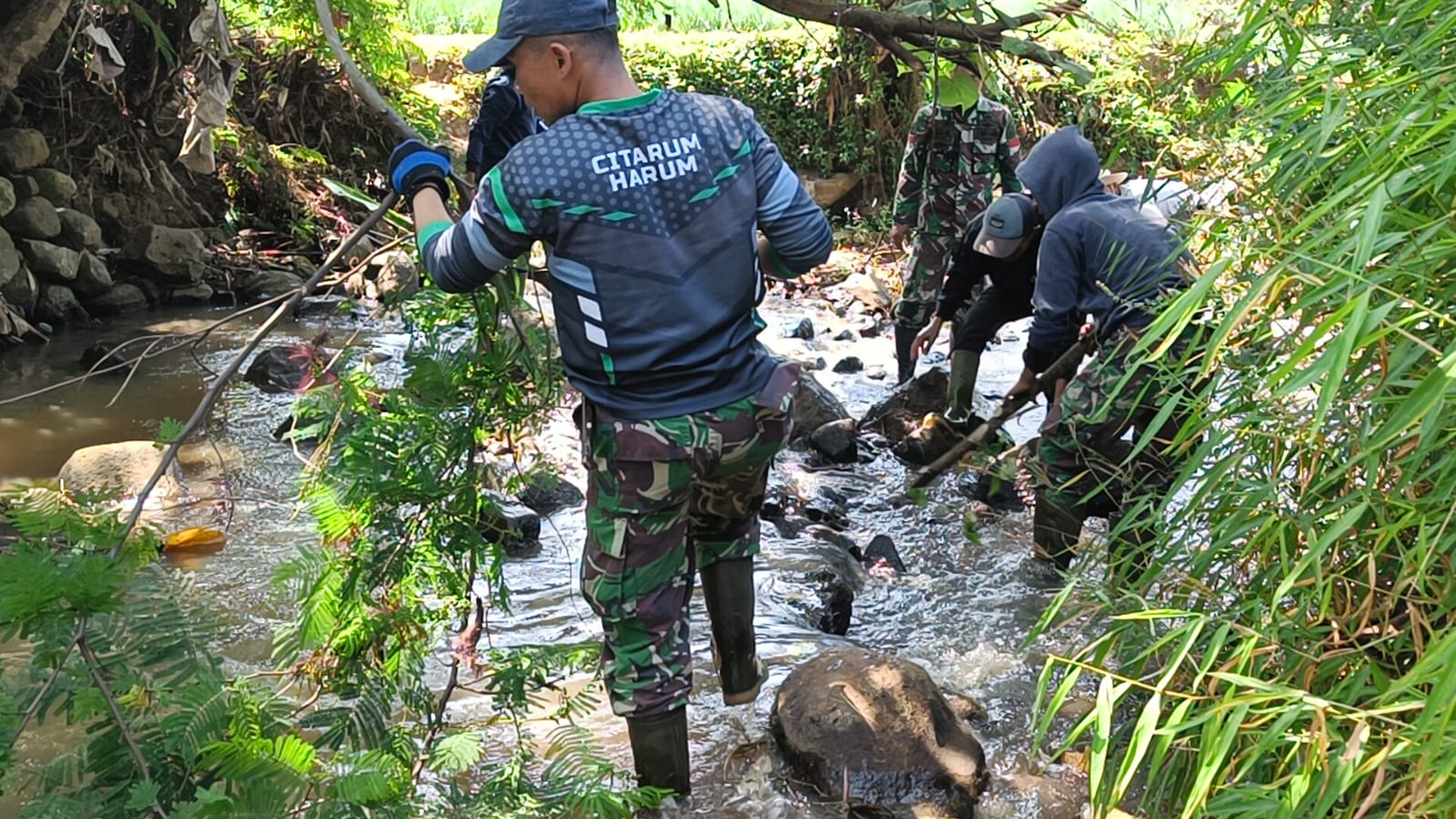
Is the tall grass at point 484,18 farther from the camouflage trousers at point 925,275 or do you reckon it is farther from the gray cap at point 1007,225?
the gray cap at point 1007,225

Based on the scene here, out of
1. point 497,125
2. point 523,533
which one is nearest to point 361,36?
point 523,533

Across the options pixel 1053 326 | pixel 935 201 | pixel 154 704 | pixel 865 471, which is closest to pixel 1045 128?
pixel 935 201

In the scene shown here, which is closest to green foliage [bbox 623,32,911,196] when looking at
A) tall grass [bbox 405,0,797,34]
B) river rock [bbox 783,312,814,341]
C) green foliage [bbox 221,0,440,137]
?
tall grass [bbox 405,0,797,34]

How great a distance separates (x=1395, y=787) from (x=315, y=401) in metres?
2.32

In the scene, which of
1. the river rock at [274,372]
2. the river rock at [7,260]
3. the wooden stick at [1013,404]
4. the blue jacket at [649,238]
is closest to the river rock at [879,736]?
the blue jacket at [649,238]

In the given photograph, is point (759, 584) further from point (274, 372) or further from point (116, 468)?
point (274, 372)

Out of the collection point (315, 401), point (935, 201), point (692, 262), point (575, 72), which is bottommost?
point (935, 201)

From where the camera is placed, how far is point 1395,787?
218 centimetres

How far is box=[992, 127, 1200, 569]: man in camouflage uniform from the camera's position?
439cm

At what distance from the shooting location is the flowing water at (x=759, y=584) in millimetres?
3492

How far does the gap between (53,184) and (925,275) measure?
6.74 meters

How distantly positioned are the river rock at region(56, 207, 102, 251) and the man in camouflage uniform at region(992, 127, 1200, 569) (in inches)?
302

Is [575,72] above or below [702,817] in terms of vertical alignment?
above

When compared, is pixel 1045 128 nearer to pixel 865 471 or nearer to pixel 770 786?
pixel 865 471
